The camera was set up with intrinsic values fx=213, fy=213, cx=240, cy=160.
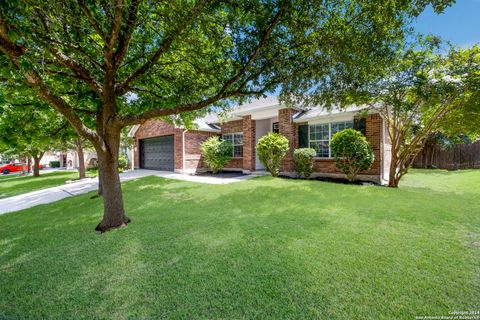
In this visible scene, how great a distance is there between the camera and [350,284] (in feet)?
8.13

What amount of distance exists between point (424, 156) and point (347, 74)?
17762 mm

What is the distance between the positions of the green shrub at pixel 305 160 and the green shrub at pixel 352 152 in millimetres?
1235

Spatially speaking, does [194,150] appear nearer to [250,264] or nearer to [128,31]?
[128,31]

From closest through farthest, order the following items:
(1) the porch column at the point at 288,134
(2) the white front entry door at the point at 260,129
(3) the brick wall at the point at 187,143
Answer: (1) the porch column at the point at 288,134 → (2) the white front entry door at the point at 260,129 → (3) the brick wall at the point at 187,143

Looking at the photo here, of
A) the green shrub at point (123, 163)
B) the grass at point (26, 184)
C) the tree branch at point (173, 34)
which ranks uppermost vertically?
the tree branch at point (173, 34)

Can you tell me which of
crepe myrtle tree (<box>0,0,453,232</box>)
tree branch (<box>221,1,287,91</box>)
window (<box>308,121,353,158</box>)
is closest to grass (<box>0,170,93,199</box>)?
crepe myrtle tree (<box>0,0,453,232</box>)

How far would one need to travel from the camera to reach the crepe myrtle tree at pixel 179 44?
334 cm

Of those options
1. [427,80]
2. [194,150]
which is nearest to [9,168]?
[194,150]

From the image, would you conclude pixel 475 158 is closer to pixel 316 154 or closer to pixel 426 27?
pixel 316 154

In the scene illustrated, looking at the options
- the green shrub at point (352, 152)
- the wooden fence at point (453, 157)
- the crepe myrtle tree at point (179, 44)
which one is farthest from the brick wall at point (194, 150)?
the wooden fence at point (453, 157)

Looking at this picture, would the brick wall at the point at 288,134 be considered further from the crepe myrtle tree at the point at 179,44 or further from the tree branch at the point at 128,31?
the tree branch at the point at 128,31

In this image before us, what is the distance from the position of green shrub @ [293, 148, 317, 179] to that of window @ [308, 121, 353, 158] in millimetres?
862

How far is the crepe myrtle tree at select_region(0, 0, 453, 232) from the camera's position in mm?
3344

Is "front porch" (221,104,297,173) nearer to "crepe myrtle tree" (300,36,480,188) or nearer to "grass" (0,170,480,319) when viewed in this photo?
"crepe myrtle tree" (300,36,480,188)
